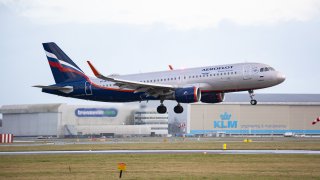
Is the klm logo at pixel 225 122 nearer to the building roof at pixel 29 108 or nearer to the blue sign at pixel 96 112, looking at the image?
the building roof at pixel 29 108

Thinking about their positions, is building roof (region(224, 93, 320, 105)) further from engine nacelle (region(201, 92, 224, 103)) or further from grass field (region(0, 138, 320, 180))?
grass field (region(0, 138, 320, 180))

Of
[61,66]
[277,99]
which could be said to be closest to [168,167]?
A: [61,66]

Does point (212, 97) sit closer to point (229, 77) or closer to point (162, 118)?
point (229, 77)

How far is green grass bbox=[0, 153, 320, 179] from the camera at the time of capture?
3656cm

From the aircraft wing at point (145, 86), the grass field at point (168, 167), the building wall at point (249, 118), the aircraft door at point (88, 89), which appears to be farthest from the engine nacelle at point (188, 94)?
the building wall at point (249, 118)

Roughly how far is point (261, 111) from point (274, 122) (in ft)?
14.7

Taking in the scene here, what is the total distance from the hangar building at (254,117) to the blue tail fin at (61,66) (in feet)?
275

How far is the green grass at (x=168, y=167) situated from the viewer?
3656 cm

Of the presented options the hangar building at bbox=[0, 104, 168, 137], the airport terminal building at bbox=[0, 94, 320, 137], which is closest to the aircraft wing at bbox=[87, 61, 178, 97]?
the airport terminal building at bbox=[0, 94, 320, 137]

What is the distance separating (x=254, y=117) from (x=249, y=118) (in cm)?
144

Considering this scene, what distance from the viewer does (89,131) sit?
410ft

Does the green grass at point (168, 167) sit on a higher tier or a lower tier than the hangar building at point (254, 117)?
lower

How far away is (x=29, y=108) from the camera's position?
139125mm

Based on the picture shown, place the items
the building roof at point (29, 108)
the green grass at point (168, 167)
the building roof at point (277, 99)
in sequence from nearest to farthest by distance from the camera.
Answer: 1. the green grass at point (168, 167)
2. the building roof at point (29, 108)
3. the building roof at point (277, 99)
